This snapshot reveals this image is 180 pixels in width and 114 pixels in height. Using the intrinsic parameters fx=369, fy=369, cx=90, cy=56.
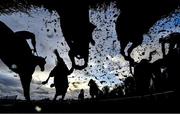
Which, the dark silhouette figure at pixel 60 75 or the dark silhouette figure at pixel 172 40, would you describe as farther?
the dark silhouette figure at pixel 60 75

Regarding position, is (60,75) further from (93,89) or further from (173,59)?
(173,59)

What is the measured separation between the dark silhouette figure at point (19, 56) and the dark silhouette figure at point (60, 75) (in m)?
1.21

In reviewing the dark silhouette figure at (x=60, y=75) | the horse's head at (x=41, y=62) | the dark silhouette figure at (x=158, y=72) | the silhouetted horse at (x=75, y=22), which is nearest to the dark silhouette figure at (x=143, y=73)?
the dark silhouette figure at (x=158, y=72)

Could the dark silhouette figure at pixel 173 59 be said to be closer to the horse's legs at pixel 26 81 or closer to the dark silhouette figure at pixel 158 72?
the dark silhouette figure at pixel 158 72

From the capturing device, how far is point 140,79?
14.1 metres

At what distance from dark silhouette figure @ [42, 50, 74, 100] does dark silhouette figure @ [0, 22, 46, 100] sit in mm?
1213

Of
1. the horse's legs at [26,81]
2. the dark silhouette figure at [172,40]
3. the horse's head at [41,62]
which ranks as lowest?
the horse's legs at [26,81]

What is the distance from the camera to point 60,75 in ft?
50.0

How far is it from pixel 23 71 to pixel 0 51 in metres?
1.12

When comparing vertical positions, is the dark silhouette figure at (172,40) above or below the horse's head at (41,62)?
above

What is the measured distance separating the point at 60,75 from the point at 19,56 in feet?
7.67

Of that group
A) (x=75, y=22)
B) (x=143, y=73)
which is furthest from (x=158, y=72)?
(x=75, y=22)

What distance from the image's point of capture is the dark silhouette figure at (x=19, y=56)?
43.1ft

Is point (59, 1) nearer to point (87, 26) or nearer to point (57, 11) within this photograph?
point (57, 11)
